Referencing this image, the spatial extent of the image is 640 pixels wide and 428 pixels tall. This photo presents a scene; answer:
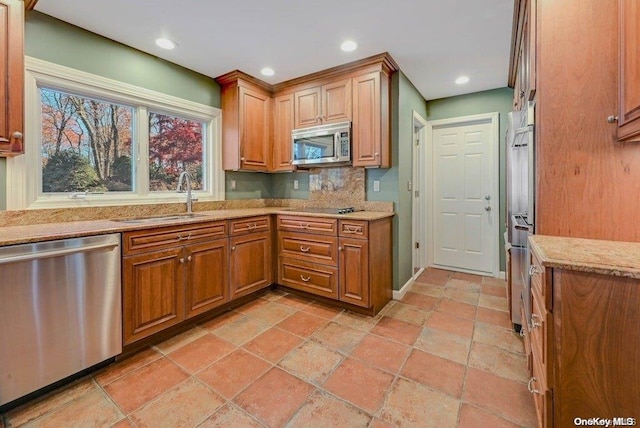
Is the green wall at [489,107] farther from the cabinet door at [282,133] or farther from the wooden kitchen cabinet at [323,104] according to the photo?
the cabinet door at [282,133]

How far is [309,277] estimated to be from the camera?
9.68 ft

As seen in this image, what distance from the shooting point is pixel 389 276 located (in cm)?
300

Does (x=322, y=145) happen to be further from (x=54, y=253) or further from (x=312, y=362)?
(x=54, y=253)

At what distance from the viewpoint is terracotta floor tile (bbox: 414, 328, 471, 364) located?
201 centimetres

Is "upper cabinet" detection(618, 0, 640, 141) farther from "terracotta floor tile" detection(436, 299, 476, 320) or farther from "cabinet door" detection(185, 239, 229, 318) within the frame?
"cabinet door" detection(185, 239, 229, 318)

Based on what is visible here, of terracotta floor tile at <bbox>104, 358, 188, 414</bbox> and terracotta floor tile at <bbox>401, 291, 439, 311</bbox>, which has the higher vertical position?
terracotta floor tile at <bbox>401, 291, 439, 311</bbox>

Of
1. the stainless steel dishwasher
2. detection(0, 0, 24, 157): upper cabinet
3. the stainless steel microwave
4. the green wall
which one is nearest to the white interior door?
the green wall

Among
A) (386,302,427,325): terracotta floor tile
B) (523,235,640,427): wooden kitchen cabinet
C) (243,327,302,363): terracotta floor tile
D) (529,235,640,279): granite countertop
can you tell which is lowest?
(243,327,302,363): terracotta floor tile

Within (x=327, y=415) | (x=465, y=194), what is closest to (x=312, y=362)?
(x=327, y=415)

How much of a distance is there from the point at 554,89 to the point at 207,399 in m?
2.41

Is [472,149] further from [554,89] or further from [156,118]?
[156,118]

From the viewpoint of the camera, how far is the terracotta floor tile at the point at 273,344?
6.68 feet

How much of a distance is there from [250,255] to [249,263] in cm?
8

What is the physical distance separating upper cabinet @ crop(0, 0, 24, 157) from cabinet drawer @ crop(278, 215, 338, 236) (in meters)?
2.03
